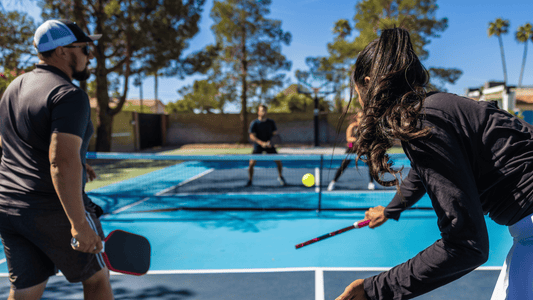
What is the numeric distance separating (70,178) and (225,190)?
271 inches

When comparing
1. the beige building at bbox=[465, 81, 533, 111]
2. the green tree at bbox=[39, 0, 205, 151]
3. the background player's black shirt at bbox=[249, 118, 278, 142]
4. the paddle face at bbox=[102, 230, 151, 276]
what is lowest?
the paddle face at bbox=[102, 230, 151, 276]

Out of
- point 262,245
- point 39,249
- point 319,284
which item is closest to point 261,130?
point 262,245

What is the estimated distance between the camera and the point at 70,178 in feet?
5.84

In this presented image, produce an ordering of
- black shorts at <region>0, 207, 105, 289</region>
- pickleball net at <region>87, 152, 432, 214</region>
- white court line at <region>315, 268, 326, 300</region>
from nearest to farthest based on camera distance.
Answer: black shorts at <region>0, 207, 105, 289</region> → white court line at <region>315, 268, 326, 300</region> → pickleball net at <region>87, 152, 432, 214</region>

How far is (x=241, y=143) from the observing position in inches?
1109

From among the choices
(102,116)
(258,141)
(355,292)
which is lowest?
(355,292)

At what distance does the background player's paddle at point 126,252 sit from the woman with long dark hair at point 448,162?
169cm

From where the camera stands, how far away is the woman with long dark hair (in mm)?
1046

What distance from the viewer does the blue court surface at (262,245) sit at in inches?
137

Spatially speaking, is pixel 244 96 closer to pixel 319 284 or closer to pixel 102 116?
pixel 102 116

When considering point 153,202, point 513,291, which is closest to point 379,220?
point 513,291

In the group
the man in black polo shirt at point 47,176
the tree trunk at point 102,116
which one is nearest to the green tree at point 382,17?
the tree trunk at point 102,116

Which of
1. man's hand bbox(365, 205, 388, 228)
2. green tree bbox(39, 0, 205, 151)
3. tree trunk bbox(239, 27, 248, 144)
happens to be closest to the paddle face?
man's hand bbox(365, 205, 388, 228)

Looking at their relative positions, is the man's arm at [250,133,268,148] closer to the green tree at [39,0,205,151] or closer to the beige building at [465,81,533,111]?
the beige building at [465,81,533,111]
